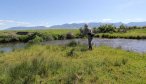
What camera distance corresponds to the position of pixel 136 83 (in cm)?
1044

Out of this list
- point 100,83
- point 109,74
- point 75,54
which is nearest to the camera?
point 100,83

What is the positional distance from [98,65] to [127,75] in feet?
7.29

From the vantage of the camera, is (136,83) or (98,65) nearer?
(136,83)

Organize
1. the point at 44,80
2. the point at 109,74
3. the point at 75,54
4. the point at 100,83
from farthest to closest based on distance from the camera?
the point at 75,54
the point at 109,74
the point at 44,80
the point at 100,83

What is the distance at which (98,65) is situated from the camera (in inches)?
538

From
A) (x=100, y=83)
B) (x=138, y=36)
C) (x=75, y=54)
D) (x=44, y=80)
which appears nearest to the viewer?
(x=100, y=83)

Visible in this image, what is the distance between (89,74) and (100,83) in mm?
1451

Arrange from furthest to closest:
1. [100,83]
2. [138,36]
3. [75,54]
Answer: [138,36] → [75,54] → [100,83]

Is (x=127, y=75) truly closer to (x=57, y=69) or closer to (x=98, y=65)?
(x=98, y=65)

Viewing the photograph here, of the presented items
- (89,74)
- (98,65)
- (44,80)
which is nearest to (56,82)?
(44,80)

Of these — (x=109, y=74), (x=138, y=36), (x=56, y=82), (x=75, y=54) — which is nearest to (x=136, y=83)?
(x=109, y=74)

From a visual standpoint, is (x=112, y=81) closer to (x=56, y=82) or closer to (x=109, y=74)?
(x=109, y=74)

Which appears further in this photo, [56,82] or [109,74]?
[109,74]

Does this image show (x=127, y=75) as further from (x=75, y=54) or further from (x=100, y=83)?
(x=75, y=54)
